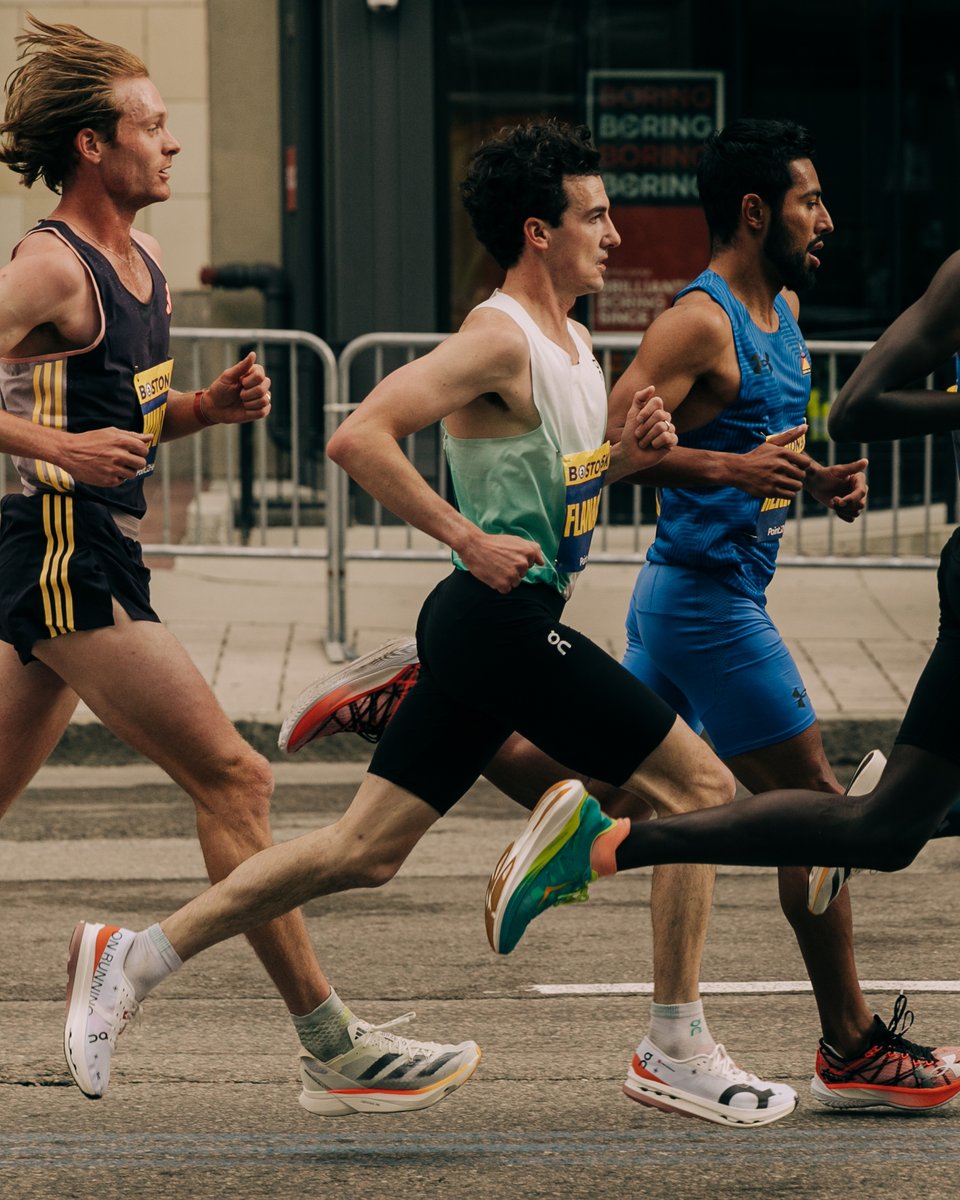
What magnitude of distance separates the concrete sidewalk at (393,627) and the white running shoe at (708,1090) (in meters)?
4.22

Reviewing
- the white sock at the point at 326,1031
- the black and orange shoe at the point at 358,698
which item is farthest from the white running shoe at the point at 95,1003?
the black and orange shoe at the point at 358,698

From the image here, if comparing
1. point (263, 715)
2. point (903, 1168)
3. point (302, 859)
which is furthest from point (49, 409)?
point (263, 715)

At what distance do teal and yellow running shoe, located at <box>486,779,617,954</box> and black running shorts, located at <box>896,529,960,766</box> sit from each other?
0.61 metres

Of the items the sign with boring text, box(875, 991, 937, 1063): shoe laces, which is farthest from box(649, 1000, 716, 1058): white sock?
the sign with boring text

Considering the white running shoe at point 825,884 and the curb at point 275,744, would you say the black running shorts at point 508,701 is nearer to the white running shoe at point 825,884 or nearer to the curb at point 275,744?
the white running shoe at point 825,884

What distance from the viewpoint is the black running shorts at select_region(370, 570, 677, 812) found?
161 inches

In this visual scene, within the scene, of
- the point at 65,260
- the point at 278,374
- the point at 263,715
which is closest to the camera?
the point at 65,260

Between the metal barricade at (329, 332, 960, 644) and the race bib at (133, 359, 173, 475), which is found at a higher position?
the race bib at (133, 359, 173, 475)

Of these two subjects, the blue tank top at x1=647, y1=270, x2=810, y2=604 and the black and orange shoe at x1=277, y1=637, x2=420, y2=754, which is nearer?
the black and orange shoe at x1=277, y1=637, x2=420, y2=754

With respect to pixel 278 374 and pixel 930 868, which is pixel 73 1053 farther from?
pixel 278 374

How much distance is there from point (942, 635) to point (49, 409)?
5.95 feet

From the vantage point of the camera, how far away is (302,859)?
418 cm

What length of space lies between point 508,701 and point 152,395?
3.39ft

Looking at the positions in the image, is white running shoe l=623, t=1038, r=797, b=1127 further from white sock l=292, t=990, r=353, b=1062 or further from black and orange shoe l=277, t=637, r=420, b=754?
black and orange shoe l=277, t=637, r=420, b=754
